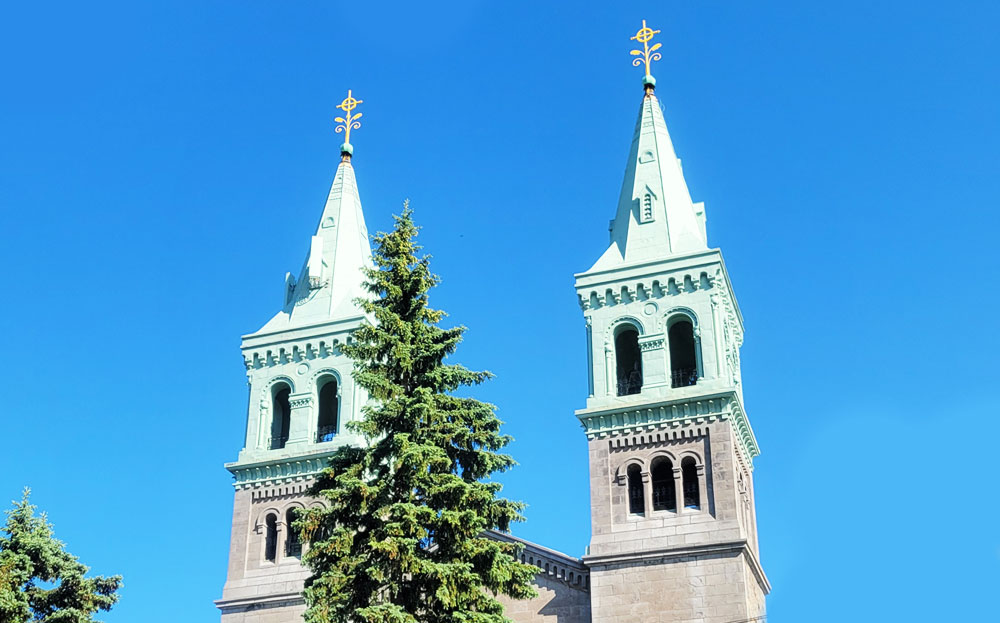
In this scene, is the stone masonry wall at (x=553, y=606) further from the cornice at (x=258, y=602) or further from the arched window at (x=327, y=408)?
the arched window at (x=327, y=408)

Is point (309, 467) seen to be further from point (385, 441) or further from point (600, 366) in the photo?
point (385, 441)

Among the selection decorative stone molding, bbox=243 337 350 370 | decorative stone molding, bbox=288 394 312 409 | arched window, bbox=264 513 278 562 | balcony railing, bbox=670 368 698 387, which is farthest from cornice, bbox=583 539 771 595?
decorative stone molding, bbox=243 337 350 370

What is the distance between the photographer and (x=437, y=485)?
25.9 m

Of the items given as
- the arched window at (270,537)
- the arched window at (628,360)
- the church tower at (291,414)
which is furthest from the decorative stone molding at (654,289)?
the arched window at (270,537)

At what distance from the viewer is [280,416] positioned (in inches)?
1657

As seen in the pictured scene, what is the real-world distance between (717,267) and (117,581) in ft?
58.8

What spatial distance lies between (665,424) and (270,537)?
12.3 meters

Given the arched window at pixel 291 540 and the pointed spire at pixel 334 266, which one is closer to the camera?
the arched window at pixel 291 540

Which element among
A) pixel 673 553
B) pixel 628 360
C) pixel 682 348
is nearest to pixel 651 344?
pixel 628 360

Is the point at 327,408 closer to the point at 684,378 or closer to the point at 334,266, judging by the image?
the point at 334,266

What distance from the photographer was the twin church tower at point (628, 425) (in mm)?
34438

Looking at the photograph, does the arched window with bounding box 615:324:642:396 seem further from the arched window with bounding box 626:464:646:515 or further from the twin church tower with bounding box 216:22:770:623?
the arched window with bounding box 626:464:646:515

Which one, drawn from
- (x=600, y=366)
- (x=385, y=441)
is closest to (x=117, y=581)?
(x=385, y=441)

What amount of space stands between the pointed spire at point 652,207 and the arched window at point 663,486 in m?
6.23
